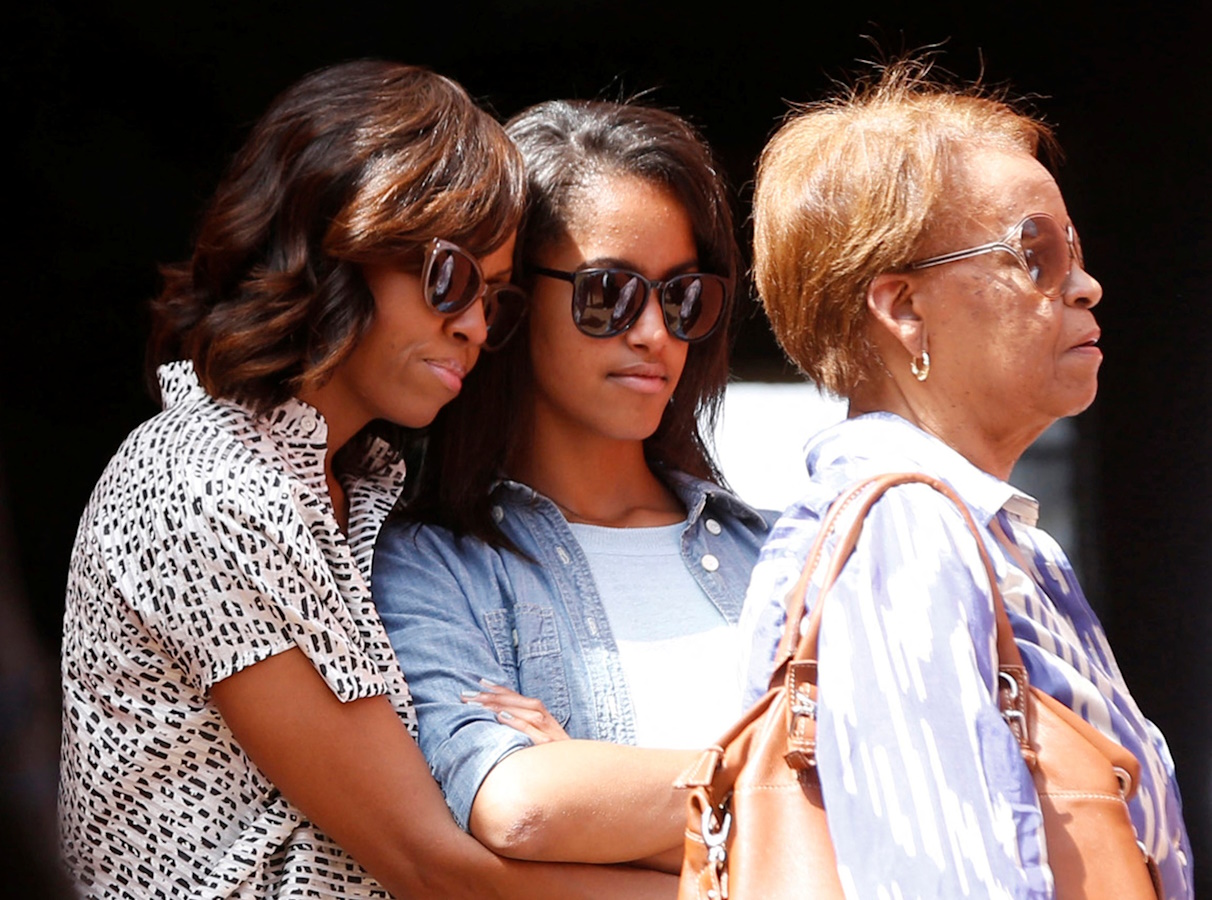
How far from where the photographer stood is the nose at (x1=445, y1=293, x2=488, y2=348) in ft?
7.15

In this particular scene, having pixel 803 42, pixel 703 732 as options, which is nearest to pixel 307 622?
pixel 703 732

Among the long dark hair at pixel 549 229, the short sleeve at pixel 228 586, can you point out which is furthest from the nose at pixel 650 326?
the short sleeve at pixel 228 586

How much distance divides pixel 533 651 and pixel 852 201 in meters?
0.79

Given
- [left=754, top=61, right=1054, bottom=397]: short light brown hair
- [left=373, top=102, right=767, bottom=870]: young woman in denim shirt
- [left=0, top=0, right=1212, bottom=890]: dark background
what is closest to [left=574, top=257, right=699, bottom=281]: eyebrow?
[left=373, top=102, right=767, bottom=870]: young woman in denim shirt

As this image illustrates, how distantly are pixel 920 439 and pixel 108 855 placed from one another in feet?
3.88

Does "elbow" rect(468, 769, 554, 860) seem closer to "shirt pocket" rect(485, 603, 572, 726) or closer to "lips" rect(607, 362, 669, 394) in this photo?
"shirt pocket" rect(485, 603, 572, 726)

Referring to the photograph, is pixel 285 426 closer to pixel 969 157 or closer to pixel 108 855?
pixel 108 855

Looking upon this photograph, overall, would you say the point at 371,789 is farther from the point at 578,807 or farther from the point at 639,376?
the point at 639,376

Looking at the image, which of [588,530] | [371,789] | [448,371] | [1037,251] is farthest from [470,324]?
[1037,251]

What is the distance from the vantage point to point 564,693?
2174 millimetres

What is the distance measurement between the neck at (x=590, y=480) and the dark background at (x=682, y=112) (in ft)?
5.23

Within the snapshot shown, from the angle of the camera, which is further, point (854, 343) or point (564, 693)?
point (564, 693)

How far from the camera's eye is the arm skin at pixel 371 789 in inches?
75.2

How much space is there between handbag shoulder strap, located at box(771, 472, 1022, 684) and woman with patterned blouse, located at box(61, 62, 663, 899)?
603 millimetres
